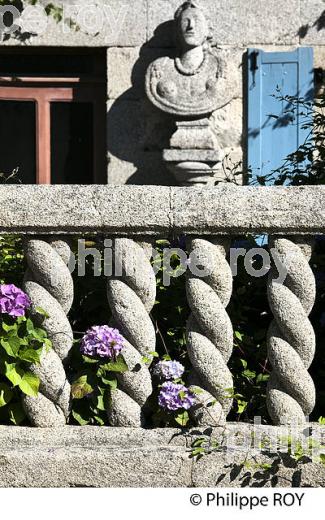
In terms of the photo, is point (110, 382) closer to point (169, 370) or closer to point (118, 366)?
point (118, 366)

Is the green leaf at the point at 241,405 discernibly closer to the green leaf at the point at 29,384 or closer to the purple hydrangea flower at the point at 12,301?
the green leaf at the point at 29,384

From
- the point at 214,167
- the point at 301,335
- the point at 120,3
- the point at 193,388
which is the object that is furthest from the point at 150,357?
the point at 120,3

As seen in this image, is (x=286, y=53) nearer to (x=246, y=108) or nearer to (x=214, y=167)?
(x=246, y=108)

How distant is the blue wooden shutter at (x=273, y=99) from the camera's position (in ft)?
22.9

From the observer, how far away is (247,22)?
277 inches

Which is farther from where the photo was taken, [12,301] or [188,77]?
[188,77]

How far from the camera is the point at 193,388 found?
3.20 metres

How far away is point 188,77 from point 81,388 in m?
4.02

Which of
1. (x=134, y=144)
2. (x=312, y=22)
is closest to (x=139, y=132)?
(x=134, y=144)

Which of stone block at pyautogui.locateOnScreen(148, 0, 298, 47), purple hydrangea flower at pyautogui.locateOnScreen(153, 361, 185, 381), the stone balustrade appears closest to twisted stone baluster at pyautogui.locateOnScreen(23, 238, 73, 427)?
the stone balustrade

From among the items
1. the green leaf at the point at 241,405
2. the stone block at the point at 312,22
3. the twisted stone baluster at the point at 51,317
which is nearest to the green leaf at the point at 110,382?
the twisted stone baluster at the point at 51,317

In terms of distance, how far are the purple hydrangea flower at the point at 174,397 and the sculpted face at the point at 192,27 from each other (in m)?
4.05

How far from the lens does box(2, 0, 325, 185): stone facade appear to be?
7012 mm

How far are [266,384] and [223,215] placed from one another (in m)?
0.70
